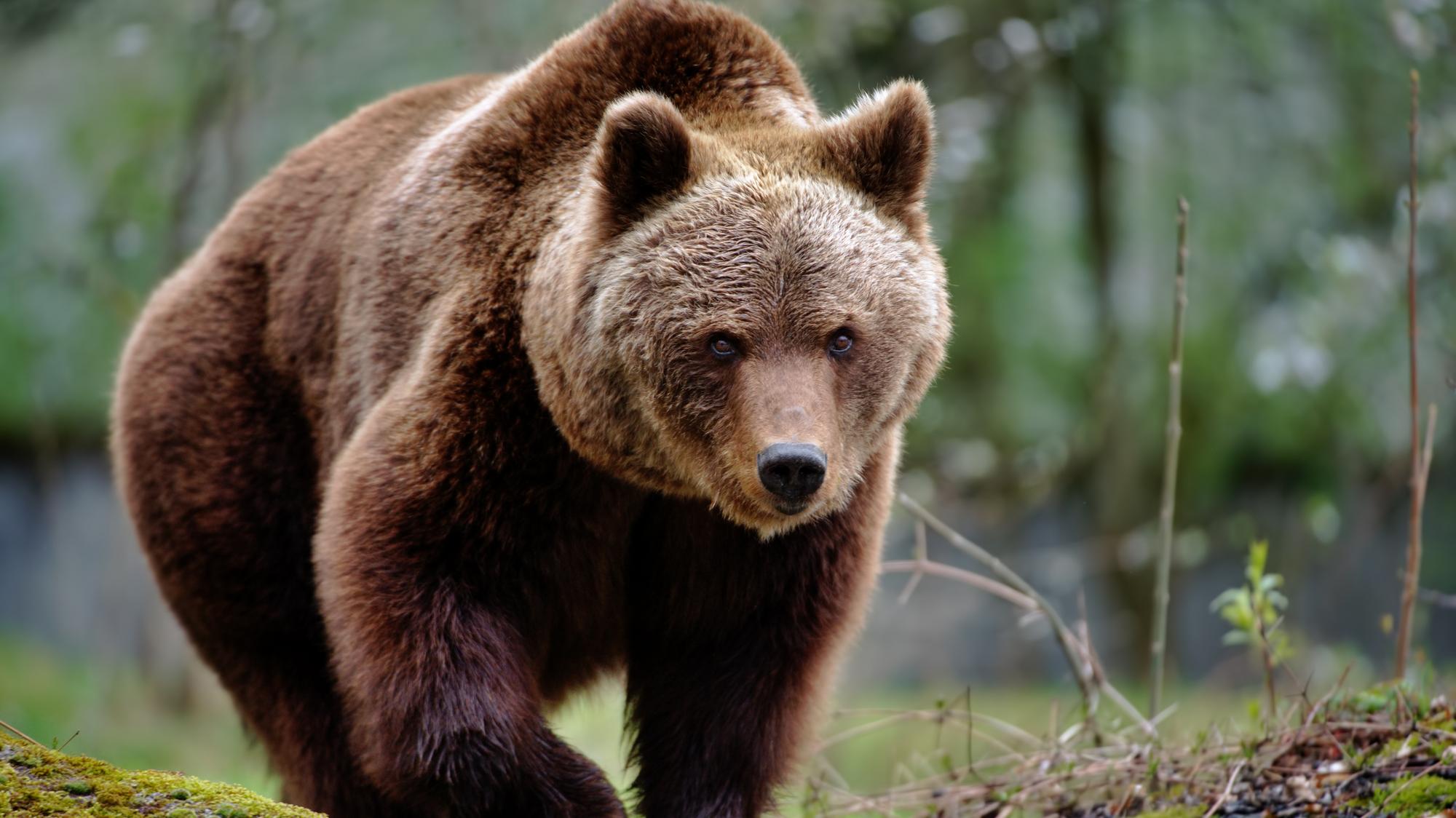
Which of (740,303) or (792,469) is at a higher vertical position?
(740,303)

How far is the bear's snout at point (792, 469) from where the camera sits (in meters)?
3.98

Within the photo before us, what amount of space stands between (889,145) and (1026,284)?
1127cm

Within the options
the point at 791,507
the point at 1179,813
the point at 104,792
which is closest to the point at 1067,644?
the point at 1179,813

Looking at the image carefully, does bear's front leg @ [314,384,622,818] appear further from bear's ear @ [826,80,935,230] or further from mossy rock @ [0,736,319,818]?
bear's ear @ [826,80,935,230]

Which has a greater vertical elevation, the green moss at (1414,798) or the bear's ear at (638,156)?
the bear's ear at (638,156)

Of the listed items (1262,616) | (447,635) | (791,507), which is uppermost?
(791,507)

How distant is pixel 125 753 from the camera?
10.6m

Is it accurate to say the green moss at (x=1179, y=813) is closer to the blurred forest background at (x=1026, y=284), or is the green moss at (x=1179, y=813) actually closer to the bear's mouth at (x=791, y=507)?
the bear's mouth at (x=791, y=507)

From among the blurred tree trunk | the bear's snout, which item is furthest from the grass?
the bear's snout

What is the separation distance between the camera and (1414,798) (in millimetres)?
4035

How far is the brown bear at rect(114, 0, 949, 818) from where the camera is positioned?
14.2ft

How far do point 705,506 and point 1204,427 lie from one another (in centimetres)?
1166

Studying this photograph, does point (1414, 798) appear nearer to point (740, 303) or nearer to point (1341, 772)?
point (1341, 772)

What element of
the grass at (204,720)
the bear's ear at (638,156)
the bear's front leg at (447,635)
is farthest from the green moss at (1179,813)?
the grass at (204,720)
